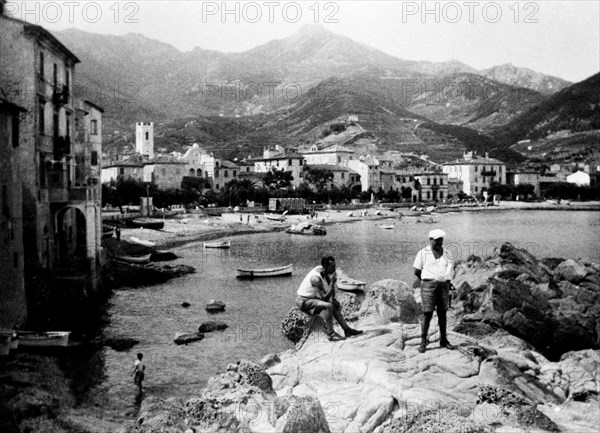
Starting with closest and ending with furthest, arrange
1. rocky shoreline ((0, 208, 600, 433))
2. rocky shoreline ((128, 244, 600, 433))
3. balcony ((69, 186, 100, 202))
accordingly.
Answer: rocky shoreline ((128, 244, 600, 433))
rocky shoreline ((0, 208, 600, 433))
balcony ((69, 186, 100, 202))

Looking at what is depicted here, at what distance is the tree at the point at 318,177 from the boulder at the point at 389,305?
110 metres

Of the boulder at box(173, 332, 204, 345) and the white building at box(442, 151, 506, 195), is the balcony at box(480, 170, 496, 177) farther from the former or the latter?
the boulder at box(173, 332, 204, 345)

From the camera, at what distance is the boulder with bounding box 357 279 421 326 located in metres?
19.3

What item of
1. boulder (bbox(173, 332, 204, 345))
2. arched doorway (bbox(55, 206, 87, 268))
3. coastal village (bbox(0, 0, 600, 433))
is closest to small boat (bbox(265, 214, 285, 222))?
coastal village (bbox(0, 0, 600, 433))

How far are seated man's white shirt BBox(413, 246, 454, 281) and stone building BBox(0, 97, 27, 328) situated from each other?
48.3 ft

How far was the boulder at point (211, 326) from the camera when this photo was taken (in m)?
27.7

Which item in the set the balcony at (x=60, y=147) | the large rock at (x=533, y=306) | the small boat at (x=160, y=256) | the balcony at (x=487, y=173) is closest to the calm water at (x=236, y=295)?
the small boat at (x=160, y=256)

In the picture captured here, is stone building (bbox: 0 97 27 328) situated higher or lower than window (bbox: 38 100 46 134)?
lower

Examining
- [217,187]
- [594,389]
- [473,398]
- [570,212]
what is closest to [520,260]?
[594,389]

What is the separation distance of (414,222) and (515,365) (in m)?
92.3

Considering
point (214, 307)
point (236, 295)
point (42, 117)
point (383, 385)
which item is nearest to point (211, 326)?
point (214, 307)

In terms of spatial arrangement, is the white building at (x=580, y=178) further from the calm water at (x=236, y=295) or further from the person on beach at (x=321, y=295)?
the person on beach at (x=321, y=295)

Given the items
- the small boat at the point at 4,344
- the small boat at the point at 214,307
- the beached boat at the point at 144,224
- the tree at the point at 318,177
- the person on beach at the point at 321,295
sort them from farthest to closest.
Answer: the tree at the point at 318,177
the beached boat at the point at 144,224
the small boat at the point at 214,307
the small boat at the point at 4,344
the person on beach at the point at 321,295

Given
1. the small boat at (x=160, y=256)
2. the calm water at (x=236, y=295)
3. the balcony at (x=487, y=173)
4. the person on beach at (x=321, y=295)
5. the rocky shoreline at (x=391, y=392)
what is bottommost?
the calm water at (x=236, y=295)
